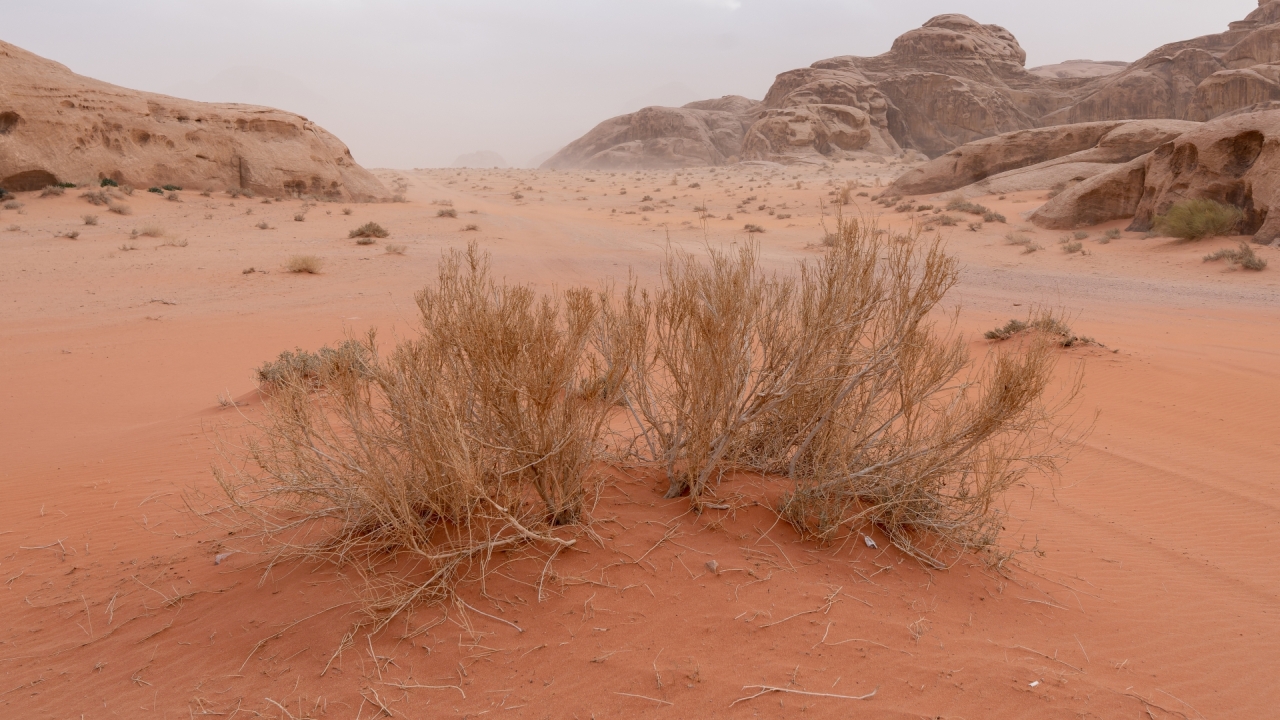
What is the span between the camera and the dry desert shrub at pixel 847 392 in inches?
127

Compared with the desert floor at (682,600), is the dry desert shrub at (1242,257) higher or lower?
higher

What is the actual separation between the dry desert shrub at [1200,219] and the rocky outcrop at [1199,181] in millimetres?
373

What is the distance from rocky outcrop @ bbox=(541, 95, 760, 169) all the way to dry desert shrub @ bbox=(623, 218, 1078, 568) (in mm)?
57149

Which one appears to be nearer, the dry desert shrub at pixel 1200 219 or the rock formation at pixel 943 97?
Answer: the dry desert shrub at pixel 1200 219

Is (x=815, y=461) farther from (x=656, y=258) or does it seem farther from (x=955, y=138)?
(x=955, y=138)

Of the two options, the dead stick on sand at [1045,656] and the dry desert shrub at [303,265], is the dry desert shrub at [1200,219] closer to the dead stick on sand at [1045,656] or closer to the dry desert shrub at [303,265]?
the dead stick on sand at [1045,656]

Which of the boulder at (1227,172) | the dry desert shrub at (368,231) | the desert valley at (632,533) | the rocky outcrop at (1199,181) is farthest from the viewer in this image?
the dry desert shrub at (368,231)

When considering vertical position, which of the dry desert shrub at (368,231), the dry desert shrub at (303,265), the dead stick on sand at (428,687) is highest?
the dry desert shrub at (368,231)

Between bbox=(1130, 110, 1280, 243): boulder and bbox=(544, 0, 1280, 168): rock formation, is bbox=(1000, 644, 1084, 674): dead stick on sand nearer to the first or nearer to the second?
bbox=(1130, 110, 1280, 243): boulder

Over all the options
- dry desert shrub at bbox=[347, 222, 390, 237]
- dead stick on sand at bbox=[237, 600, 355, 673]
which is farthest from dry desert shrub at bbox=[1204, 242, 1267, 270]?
dry desert shrub at bbox=[347, 222, 390, 237]

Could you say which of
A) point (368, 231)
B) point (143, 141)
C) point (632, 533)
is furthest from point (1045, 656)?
point (143, 141)

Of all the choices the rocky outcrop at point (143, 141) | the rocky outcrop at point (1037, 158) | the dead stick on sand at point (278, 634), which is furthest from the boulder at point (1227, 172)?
the rocky outcrop at point (143, 141)

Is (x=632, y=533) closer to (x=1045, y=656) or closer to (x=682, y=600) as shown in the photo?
(x=682, y=600)

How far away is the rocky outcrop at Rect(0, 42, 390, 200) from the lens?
17.8 meters
